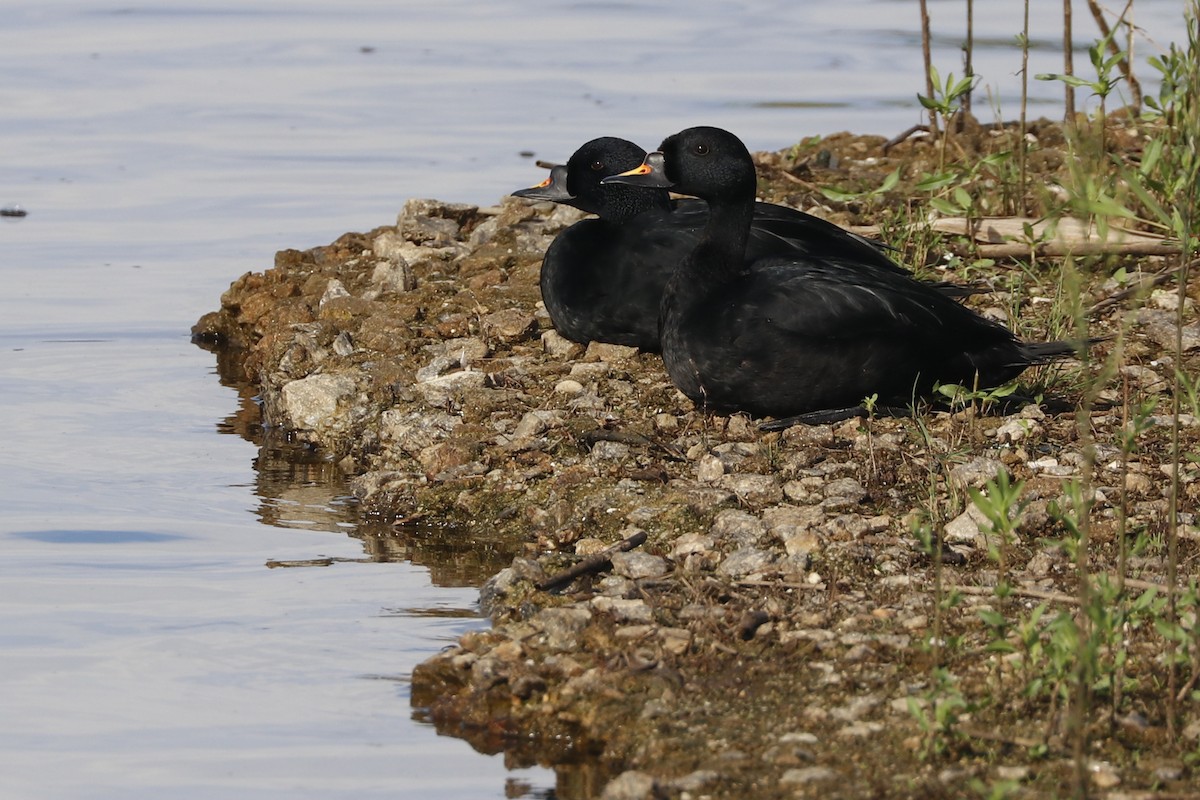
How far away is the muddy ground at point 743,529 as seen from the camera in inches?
167

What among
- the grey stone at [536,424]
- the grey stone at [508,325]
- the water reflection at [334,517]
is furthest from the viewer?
the grey stone at [508,325]

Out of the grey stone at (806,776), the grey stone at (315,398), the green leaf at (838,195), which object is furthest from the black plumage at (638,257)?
the grey stone at (806,776)

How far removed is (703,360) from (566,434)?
54 centimetres

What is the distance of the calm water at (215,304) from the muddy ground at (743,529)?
9.1 inches

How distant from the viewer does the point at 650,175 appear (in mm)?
7020

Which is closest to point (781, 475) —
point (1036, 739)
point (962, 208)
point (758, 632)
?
point (758, 632)

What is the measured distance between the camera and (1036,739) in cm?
420

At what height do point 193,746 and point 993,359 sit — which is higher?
point 993,359

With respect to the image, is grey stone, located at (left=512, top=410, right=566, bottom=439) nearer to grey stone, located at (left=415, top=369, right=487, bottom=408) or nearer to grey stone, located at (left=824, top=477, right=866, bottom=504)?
grey stone, located at (left=415, top=369, right=487, bottom=408)

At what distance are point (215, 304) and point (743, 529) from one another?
4617mm

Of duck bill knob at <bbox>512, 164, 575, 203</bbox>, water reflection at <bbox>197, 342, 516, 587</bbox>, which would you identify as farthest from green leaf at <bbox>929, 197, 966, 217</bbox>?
water reflection at <bbox>197, 342, 516, 587</bbox>

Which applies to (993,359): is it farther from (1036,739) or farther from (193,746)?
(193,746)

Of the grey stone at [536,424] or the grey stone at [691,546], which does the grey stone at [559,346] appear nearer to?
the grey stone at [536,424]

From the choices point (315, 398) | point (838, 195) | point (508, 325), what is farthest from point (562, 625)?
point (838, 195)
